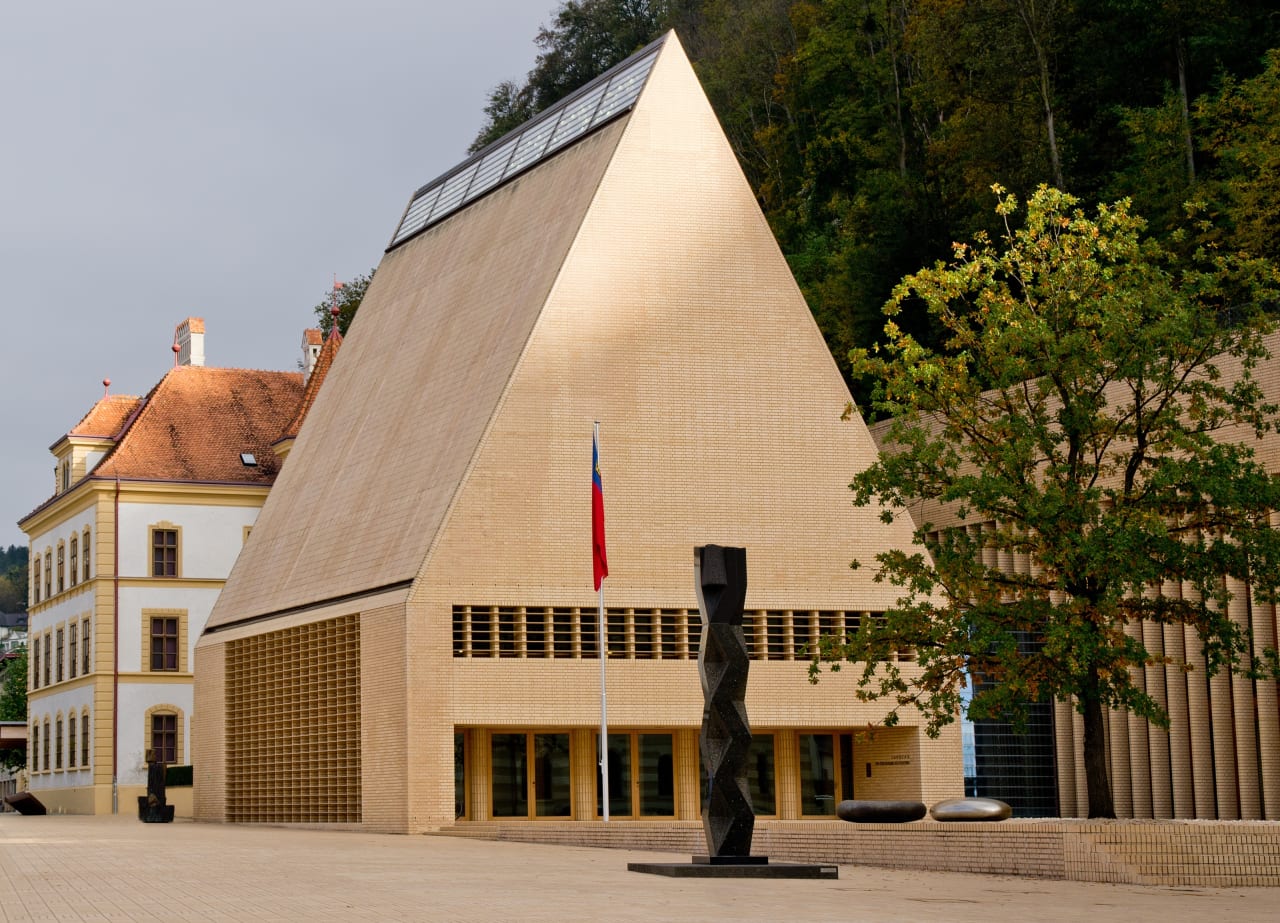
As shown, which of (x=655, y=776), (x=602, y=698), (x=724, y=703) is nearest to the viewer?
Answer: (x=724, y=703)

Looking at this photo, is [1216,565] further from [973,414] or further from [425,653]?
[425,653]

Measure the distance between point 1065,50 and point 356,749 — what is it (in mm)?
29257

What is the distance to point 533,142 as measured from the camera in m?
37.6

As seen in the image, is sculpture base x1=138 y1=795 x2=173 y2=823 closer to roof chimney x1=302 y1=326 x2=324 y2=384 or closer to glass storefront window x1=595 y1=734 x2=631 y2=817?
glass storefront window x1=595 y1=734 x2=631 y2=817

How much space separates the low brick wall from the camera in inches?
698

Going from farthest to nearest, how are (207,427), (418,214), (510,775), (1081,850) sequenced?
(207,427) < (418,214) < (510,775) < (1081,850)

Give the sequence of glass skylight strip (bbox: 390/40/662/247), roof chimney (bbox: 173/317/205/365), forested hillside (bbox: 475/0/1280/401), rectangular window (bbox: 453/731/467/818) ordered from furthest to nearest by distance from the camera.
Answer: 1. roof chimney (bbox: 173/317/205/365)
2. forested hillside (bbox: 475/0/1280/401)
3. glass skylight strip (bbox: 390/40/662/247)
4. rectangular window (bbox: 453/731/467/818)

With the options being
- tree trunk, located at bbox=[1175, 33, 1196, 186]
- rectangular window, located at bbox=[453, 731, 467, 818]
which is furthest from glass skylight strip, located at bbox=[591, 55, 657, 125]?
tree trunk, located at bbox=[1175, 33, 1196, 186]

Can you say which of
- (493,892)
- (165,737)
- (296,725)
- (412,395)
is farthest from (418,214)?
(493,892)

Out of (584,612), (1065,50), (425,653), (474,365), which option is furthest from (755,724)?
(1065,50)

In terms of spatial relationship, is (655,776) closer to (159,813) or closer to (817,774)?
(817,774)

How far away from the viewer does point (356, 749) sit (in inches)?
1229

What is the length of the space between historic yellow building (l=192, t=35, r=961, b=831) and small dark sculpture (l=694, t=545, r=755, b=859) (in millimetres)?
12311

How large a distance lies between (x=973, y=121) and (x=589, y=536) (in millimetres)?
20935
